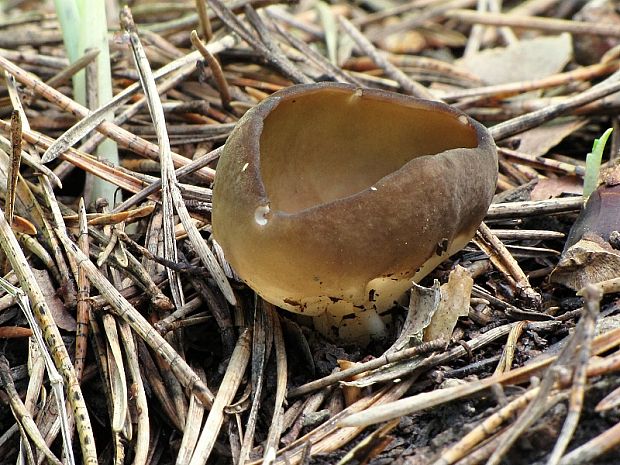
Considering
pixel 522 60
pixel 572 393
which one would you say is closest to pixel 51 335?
pixel 572 393

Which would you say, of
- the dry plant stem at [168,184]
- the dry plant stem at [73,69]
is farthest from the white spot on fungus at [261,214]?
the dry plant stem at [73,69]

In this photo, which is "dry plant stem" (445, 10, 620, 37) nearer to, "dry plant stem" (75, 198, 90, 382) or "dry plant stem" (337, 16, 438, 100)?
"dry plant stem" (337, 16, 438, 100)

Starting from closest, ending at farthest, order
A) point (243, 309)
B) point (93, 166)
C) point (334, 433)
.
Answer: point (334, 433) < point (243, 309) < point (93, 166)

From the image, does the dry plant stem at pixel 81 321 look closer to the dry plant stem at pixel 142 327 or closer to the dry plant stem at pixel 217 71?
the dry plant stem at pixel 142 327

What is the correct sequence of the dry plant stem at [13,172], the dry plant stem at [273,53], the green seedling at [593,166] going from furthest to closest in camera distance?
the dry plant stem at [273,53] → the green seedling at [593,166] → the dry plant stem at [13,172]

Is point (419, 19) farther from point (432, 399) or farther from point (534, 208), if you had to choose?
point (432, 399)

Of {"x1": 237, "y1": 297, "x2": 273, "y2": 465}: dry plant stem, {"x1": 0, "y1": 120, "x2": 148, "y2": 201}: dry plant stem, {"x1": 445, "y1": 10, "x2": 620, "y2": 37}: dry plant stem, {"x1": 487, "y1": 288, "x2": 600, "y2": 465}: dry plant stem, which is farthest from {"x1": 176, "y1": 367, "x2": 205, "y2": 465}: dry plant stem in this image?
{"x1": 445, "y1": 10, "x2": 620, "y2": 37}: dry plant stem
